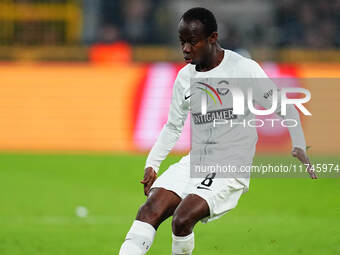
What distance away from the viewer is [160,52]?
59.2ft

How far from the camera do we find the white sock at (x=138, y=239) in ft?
16.1

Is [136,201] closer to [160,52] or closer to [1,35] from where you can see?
[160,52]

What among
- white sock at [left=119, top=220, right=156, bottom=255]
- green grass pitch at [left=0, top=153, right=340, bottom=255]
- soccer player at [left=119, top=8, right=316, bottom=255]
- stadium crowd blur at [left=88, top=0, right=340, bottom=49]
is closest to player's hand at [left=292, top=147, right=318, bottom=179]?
soccer player at [left=119, top=8, right=316, bottom=255]

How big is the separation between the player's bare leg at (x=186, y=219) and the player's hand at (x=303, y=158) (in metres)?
0.68

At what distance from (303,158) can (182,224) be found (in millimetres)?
906

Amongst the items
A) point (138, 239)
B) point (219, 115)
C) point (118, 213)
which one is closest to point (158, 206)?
point (138, 239)

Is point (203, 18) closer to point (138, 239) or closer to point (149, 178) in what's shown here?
point (149, 178)

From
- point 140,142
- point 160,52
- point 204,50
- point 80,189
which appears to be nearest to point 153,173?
point 204,50

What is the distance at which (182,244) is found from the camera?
4.89 meters

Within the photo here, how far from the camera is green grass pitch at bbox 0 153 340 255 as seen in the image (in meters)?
6.87

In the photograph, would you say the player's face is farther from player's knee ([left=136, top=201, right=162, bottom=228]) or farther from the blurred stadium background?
the blurred stadium background

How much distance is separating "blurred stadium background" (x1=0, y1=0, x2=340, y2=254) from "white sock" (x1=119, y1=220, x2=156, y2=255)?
1293 millimetres

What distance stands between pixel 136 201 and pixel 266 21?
11.4 m

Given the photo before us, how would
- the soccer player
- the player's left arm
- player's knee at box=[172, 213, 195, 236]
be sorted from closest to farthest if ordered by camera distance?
player's knee at box=[172, 213, 195, 236], the soccer player, the player's left arm
